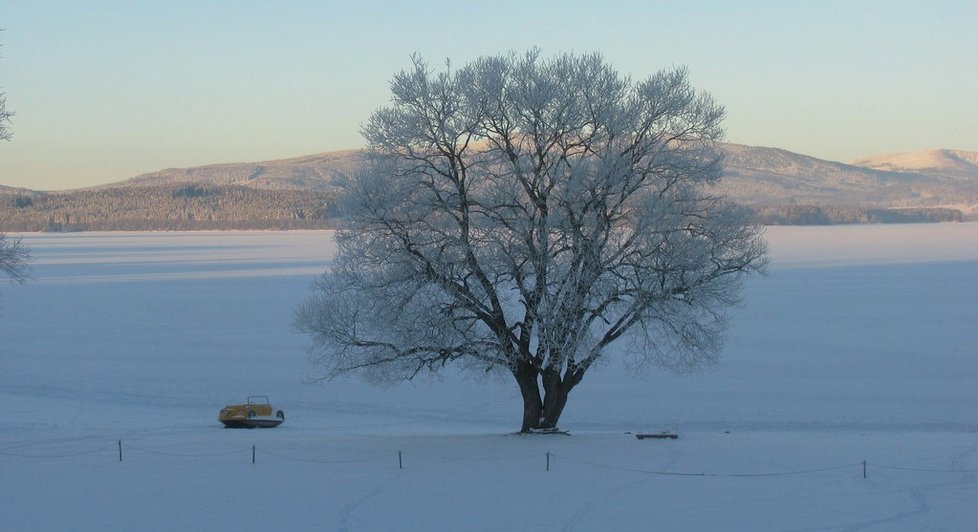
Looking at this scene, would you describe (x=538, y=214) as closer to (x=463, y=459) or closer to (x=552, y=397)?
(x=552, y=397)

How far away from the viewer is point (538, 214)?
62.5ft

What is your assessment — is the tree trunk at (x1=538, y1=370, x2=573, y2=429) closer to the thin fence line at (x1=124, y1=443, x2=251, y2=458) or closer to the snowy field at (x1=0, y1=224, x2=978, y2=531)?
the snowy field at (x1=0, y1=224, x2=978, y2=531)

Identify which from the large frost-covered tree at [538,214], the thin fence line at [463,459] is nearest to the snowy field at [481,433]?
the thin fence line at [463,459]

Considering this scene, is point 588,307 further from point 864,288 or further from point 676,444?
point 864,288

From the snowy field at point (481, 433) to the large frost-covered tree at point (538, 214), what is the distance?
7.00 feet

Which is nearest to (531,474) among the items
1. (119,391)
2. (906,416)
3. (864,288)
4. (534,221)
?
(534,221)

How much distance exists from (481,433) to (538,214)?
5.12 metres

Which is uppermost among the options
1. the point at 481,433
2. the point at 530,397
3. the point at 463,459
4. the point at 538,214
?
the point at 538,214

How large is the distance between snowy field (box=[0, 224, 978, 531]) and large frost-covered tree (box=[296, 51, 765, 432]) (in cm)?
213

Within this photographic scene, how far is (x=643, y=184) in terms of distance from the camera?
62.0 feet

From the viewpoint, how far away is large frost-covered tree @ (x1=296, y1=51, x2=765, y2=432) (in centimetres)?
1827

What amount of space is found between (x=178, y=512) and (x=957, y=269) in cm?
6363

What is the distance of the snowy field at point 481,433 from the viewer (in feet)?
44.2

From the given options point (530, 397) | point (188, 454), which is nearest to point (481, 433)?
point (530, 397)
